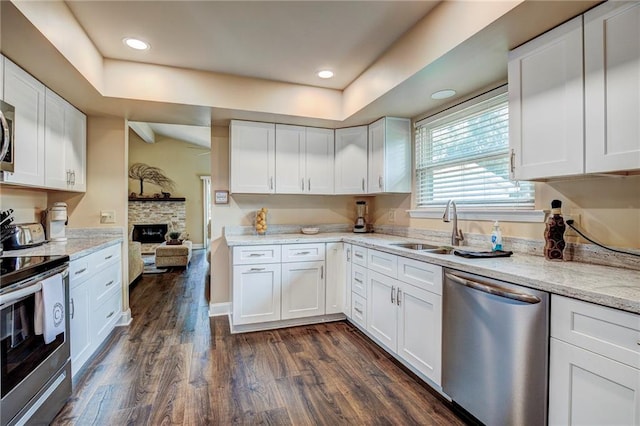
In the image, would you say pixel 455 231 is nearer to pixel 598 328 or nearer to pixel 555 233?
pixel 555 233

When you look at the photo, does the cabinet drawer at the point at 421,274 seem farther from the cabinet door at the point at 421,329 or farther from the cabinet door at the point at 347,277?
the cabinet door at the point at 347,277

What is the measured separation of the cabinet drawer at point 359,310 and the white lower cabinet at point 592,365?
1619mm

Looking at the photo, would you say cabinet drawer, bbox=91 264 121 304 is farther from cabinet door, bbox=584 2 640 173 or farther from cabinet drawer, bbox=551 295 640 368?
cabinet door, bbox=584 2 640 173

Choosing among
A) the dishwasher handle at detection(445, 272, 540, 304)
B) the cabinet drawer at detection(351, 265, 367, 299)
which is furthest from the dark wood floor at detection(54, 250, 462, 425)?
the dishwasher handle at detection(445, 272, 540, 304)

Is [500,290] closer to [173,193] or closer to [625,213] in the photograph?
[625,213]

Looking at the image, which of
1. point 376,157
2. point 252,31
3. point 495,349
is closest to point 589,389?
point 495,349

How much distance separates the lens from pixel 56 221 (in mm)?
2748

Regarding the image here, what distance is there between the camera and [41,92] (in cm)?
229

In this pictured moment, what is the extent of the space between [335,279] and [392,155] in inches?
55.4

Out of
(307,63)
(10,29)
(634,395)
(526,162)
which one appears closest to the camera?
(634,395)

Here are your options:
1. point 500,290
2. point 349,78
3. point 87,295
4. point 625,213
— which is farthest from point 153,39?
point 625,213

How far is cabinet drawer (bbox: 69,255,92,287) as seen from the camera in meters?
2.07

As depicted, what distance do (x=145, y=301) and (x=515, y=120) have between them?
14.4 feet

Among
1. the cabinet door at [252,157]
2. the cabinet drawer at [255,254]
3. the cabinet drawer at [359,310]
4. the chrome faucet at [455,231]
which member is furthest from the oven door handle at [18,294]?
the chrome faucet at [455,231]
